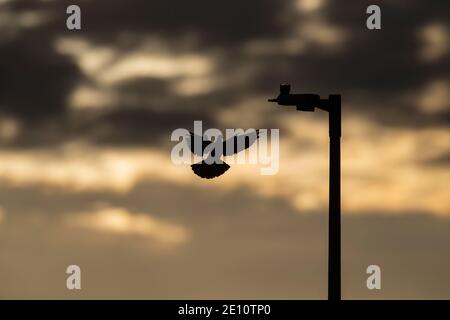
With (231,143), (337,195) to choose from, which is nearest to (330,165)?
(337,195)

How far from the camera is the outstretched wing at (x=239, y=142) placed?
12914 millimetres

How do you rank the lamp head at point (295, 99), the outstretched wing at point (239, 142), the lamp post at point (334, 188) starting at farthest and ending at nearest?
the outstretched wing at point (239, 142) → the lamp head at point (295, 99) → the lamp post at point (334, 188)

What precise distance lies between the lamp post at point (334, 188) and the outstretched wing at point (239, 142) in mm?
1190

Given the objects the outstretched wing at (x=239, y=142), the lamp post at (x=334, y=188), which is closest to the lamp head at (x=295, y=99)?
the lamp post at (x=334, y=188)

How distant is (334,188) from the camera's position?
36.2 ft

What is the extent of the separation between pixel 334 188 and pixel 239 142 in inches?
95.0

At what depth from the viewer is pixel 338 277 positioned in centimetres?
1080

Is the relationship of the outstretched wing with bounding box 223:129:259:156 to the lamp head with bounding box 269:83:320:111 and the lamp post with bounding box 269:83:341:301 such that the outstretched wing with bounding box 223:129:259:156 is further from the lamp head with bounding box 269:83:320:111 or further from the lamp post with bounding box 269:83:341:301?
A: the lamp post with bounding box 269:83:341:301

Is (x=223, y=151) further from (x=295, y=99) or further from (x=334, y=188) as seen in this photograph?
(x=334, y=188)

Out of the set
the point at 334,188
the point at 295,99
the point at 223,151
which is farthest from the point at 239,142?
the point at 334,188

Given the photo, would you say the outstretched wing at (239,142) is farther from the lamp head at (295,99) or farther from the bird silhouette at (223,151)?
the lamp head at (295,99)
